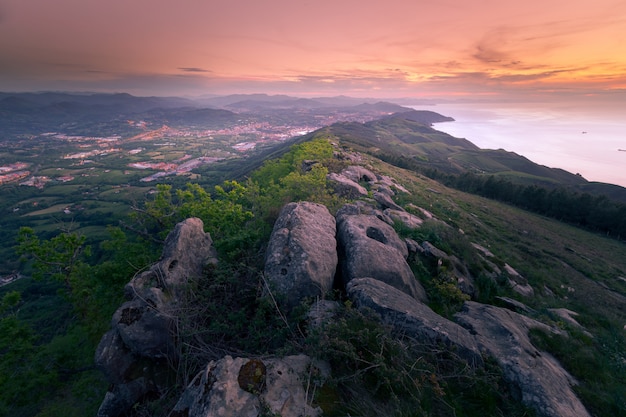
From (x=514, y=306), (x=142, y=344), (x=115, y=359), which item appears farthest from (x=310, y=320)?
(x=514, y=306)

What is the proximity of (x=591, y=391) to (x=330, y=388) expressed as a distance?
7.19m

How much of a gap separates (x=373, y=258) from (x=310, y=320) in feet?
12.3

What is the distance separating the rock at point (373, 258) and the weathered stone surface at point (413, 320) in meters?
1.24

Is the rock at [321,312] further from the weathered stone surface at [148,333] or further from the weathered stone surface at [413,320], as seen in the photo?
the weathered stone surface at [148,333]

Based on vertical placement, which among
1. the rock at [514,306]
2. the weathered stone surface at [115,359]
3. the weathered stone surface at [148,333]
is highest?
the rock at [514,306]

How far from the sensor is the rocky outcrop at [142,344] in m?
7.88

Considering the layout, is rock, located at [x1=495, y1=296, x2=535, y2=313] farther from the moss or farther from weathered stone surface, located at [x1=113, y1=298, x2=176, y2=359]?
weathered stone surface, located at [x1=113, y1=298, x2=176, y2=359]

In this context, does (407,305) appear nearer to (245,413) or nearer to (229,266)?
(245,413)

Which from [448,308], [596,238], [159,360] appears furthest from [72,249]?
[596,238]

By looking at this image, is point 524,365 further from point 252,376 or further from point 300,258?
point 252,376

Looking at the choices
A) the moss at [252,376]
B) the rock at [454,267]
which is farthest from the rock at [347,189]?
the moss at [252,376]

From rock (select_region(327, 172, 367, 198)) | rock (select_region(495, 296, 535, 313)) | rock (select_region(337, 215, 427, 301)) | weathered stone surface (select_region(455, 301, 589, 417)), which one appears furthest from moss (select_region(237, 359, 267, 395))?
rock (select_region(327, 172, 367, 198))

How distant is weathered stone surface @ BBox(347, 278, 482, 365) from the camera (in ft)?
21.3

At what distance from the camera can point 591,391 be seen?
22.5ft
